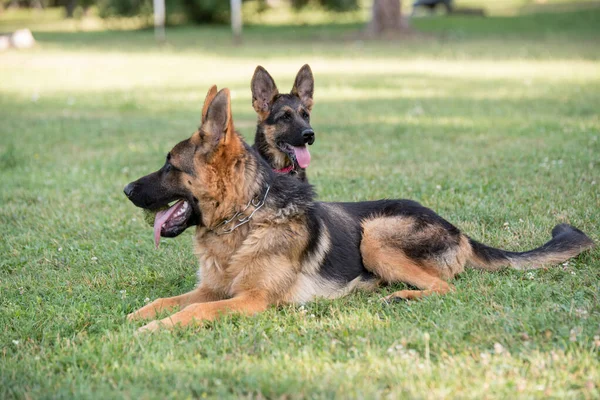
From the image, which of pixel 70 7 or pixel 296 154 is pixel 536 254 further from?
pixel 70 7

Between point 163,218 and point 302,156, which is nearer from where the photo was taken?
point 163,218

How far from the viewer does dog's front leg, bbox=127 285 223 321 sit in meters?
5.09

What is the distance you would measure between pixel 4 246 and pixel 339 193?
3.86 m

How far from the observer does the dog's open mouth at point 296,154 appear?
7949 millimetres

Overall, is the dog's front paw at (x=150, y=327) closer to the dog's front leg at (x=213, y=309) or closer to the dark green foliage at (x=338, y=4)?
the dog's front leg at (x=213, y=309)

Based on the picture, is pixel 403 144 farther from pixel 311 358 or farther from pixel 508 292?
pixel 311 358

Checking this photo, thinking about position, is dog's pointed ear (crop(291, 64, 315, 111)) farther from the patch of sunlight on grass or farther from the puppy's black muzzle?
the patch of sunlight on grass

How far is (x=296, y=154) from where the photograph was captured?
7996 millimetres

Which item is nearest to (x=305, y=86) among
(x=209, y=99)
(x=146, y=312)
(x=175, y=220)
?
(x=209, y=99)

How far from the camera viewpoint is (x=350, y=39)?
107 feet

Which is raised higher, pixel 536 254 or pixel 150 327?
pixel 536 254

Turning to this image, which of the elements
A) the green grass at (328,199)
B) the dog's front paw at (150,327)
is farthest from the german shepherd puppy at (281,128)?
the dog's front paw at (150,327)

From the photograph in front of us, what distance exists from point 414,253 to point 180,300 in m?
1.92

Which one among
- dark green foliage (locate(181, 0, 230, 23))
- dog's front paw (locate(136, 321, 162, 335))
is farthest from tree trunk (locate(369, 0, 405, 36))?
dog's front paw (locate(136, 321, 162, 335))
